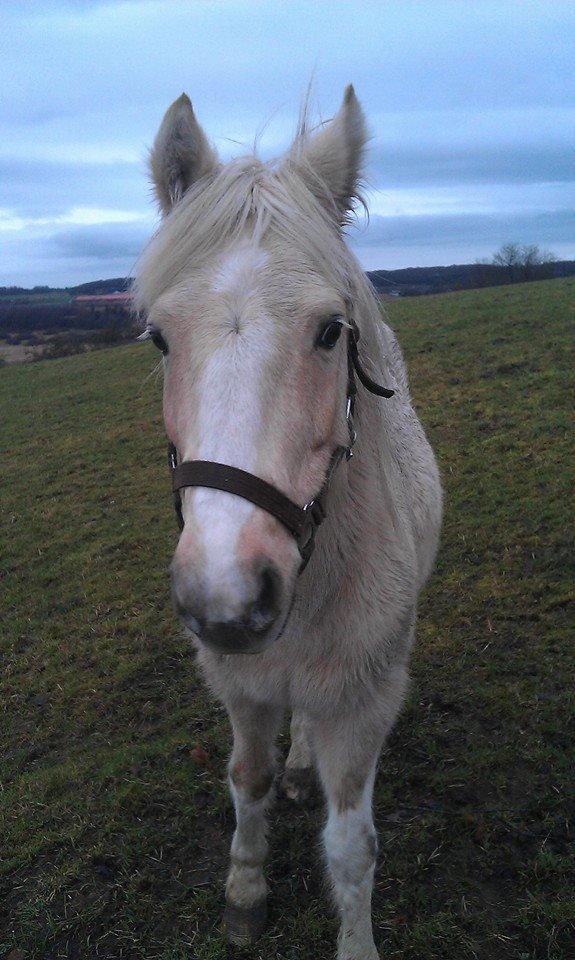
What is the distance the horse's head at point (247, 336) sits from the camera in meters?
1.56

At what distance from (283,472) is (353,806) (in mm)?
1619

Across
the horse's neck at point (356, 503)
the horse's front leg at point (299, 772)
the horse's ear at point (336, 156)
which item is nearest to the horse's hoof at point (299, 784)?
the horse's front leg at point (299, 772)

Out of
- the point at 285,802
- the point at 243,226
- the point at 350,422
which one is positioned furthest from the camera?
the point at 285,802

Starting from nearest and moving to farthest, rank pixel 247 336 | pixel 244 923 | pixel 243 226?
pixel 247 336 < pixel 243 226 < pixel 244 923

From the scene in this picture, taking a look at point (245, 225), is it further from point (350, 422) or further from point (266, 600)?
point (266, 600)

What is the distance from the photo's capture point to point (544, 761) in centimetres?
374

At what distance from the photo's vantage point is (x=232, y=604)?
4.92 ft

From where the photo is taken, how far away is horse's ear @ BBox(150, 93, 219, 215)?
221 cm

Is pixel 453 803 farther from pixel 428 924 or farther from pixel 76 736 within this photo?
pixel 76 736

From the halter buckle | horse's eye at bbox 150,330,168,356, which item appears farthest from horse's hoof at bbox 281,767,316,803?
horse's eye at bbox 150,330,168,356

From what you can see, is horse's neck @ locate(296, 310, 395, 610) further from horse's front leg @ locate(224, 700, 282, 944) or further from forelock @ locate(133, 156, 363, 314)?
horse's front leg @ locate(224, 700, 282, 944)

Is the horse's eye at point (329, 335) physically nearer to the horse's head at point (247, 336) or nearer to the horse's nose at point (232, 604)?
the horse's head at point (247, 336)

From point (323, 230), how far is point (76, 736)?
401cm

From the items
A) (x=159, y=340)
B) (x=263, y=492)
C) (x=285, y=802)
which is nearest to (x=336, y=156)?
(x=159, y=340)
